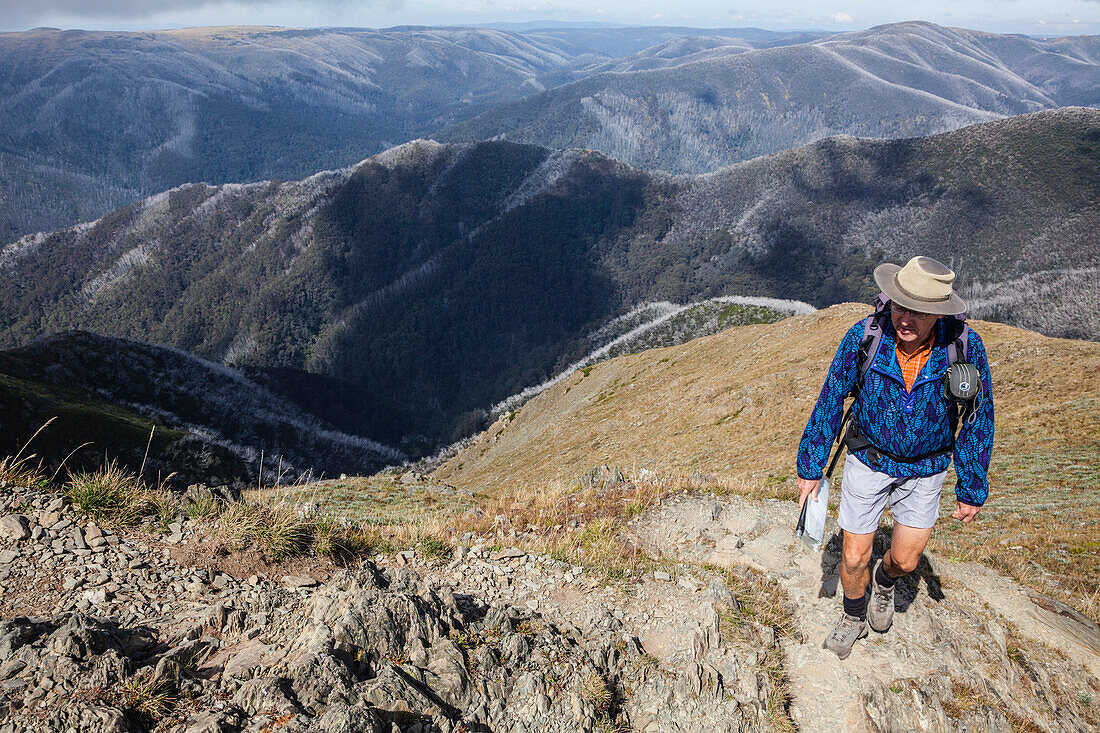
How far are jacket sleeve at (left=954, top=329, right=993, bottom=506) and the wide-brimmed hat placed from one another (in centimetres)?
44

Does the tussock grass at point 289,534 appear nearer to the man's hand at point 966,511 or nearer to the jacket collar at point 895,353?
the jacket collar at point 895,353

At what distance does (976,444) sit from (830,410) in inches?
48.5

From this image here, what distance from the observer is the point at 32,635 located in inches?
164

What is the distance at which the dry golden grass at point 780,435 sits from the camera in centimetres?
880

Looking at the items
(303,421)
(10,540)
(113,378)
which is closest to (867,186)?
(303,421)

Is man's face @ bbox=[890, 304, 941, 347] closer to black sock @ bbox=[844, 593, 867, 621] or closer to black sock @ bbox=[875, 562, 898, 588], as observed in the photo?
black sock @ bbox=[875, 562, 898, 588]

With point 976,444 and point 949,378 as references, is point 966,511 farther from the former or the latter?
point 949,378

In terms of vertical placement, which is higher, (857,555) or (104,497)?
(104,497)

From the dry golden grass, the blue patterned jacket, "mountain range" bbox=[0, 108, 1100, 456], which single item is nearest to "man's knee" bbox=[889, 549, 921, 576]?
the blue patterned jacket

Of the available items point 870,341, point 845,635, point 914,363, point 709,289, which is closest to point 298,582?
point 845,635

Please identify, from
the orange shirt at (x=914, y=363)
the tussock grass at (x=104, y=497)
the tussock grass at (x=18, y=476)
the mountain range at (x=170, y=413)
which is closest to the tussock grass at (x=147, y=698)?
the mountain range at (x=170, y=413)

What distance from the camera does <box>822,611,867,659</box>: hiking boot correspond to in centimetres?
542

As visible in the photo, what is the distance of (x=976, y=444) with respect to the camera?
5.06 m

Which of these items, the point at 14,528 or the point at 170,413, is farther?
the point at 170,413
